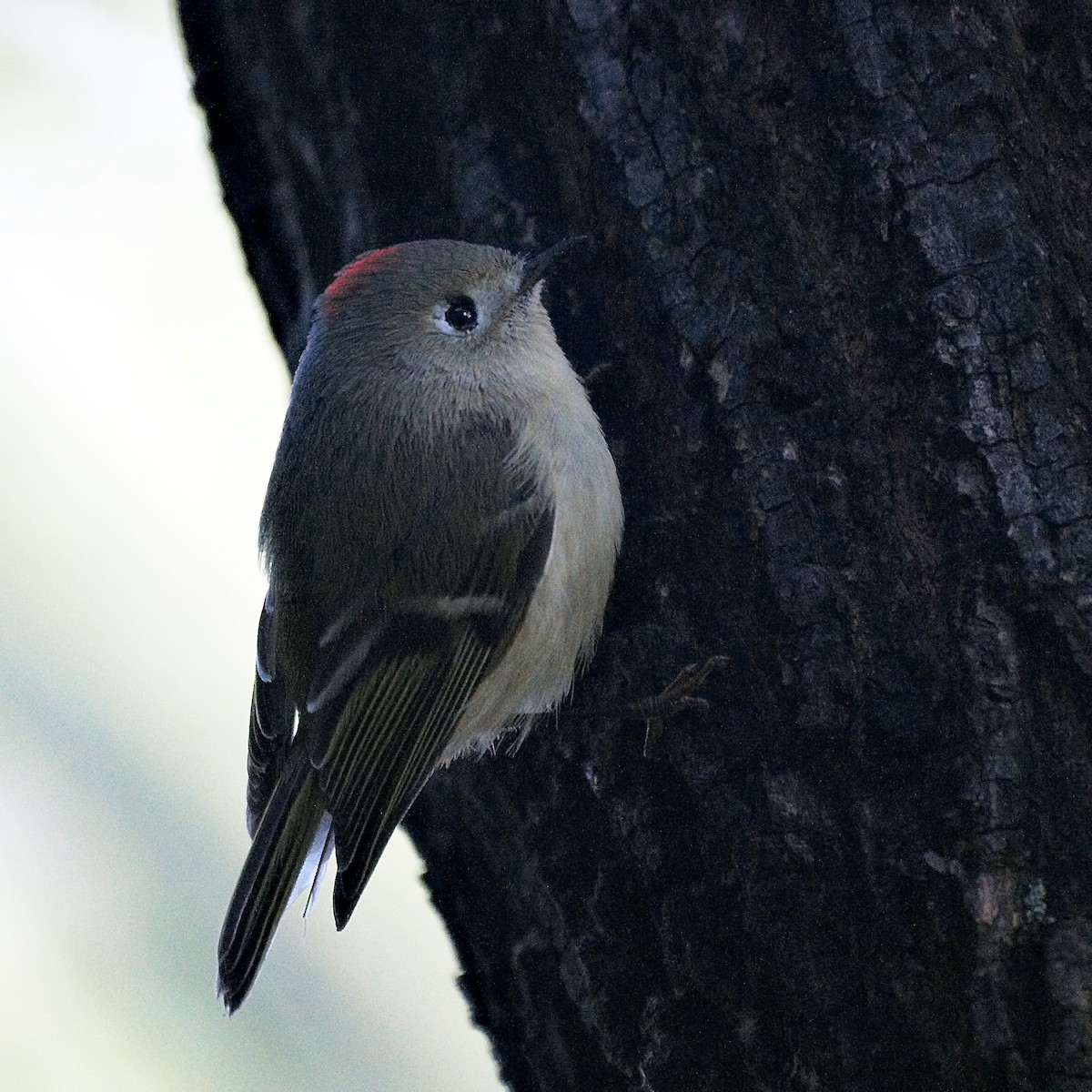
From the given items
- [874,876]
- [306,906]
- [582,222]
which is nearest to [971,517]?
[874,876]

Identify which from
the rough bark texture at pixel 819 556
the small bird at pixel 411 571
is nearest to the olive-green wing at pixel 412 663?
the small bird at pixel 411 571

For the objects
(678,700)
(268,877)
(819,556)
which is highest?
(819,556)

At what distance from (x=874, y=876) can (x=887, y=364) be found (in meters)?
0.52

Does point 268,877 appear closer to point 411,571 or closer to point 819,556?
point 411,571

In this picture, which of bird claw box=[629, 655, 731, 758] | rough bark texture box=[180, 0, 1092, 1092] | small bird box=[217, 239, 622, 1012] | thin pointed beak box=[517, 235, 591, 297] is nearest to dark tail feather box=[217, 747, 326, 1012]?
small bird box=[217, 239, 622, 1012]

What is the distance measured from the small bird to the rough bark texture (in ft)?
0.60

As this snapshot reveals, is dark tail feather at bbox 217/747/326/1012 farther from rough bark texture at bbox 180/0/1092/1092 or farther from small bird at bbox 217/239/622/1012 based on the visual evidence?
rough bark texture at bbox 180/0/1092/1092

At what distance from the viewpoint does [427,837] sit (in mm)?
1732

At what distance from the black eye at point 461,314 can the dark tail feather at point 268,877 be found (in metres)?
0.68

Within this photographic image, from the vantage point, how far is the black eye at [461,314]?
201 centimetres

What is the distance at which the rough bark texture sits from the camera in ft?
4.24

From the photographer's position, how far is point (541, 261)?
5.59ft

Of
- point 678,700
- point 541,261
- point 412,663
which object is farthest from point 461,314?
point 678,700

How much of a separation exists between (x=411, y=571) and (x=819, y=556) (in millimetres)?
675
